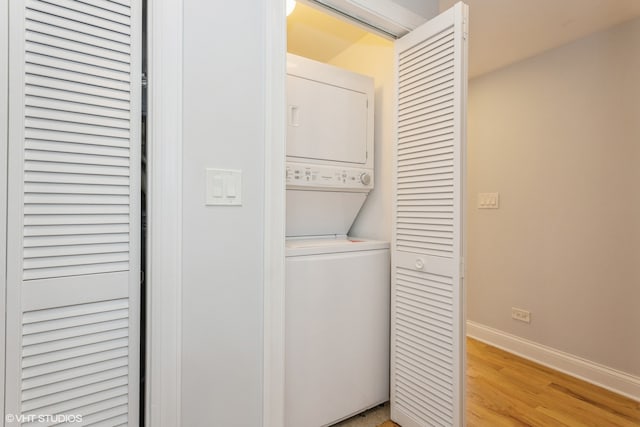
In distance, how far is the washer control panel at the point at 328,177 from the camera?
5.44 feet

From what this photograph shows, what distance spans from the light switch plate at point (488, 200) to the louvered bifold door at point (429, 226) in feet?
4.83

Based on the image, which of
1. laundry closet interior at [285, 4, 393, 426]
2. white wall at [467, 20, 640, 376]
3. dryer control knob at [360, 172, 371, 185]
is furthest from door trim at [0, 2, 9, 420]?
white wall at [467, 20, 640, 376]

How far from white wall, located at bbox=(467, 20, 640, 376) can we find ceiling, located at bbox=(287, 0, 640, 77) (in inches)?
6.5

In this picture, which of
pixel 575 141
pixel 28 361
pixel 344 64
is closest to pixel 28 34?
pixel 28 361

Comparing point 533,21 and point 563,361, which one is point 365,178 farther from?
point 563,361

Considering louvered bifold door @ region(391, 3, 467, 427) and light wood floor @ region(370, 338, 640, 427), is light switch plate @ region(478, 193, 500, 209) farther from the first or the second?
louvered bifold door @ region(391, 3, 467, 427)

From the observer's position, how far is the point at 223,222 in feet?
3.71

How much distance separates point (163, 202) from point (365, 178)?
1194 millimetres

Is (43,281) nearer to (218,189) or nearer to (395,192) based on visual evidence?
(218,189)

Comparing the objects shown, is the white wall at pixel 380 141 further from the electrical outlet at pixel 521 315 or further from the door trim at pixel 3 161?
the door trim at pixel 3 161

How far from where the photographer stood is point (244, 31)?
3.83ft

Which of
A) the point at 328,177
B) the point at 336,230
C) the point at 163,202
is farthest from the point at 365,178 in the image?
the point at 163,202

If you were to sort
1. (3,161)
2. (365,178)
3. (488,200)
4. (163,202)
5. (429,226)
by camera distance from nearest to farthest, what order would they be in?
(3,161) → (163,202) → (429,226) → (365,178) → (488,200)

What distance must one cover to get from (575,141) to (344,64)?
1.75 metres
